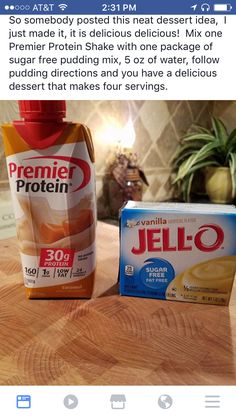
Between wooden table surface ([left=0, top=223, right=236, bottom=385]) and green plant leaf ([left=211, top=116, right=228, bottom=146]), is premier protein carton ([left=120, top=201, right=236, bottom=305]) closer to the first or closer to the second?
wooden table surface ([left=0, top=223, right=236, bottom=385])

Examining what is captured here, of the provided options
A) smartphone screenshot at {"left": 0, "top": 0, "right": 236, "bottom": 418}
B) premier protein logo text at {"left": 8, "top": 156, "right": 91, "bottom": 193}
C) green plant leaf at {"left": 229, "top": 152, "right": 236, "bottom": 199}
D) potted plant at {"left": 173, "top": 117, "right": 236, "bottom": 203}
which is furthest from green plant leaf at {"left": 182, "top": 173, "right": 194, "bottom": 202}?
premier protein logo text at {"left": 8, "top": 156, "right": 91, "bottom": 193}

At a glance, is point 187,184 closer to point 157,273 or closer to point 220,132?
point 220,132

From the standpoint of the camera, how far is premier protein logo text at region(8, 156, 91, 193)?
304mm

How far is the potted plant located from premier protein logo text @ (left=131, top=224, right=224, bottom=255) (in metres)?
0.58

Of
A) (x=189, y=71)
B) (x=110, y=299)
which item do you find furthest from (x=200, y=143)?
(x=110, y=299)

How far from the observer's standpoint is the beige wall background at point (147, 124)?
72 cm

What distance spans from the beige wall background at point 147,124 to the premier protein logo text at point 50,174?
1.00 ft

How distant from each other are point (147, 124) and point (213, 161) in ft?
0.80

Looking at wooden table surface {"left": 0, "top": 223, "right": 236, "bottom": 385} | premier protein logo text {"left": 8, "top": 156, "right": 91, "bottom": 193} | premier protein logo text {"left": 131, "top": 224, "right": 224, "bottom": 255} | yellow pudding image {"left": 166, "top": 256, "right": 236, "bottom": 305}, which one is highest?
premier protein logo text {"left": 8, "top": 156, "right": 91, "bottom": 193}

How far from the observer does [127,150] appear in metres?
0.79
